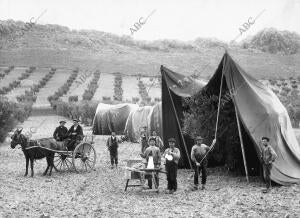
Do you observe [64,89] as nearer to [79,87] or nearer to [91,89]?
[91,89]

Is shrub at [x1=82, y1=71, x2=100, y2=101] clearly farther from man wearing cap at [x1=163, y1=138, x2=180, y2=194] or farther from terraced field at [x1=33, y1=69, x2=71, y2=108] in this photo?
man wearing cap at [x1=163, y1=138, x2=180, y2=194]

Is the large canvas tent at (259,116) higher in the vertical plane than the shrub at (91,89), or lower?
lower

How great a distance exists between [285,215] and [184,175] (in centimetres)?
661

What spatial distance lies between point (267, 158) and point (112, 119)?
75.2 ft

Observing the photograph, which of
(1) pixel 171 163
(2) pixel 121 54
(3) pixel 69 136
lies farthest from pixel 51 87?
(1) pixel 171 163

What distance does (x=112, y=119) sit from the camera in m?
34.5

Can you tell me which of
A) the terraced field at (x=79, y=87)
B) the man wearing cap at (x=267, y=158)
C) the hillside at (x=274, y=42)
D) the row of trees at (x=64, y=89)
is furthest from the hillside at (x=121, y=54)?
the man wearing cap at (x=267, y=158)

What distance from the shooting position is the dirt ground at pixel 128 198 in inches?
388

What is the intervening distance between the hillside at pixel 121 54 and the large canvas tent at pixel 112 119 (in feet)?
147

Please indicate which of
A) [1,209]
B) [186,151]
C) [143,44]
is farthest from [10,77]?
[1,209]

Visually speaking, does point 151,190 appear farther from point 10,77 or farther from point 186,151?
point 10,77

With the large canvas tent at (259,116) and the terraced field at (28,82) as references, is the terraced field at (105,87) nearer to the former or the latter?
the terraced field at (28,82)

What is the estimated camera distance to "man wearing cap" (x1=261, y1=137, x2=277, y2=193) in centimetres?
1235

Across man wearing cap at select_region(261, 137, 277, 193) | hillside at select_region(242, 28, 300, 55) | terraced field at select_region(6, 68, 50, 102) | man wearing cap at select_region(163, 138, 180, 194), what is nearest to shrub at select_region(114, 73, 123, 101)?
terraced field at select_region(6, 68, 50, 102)
